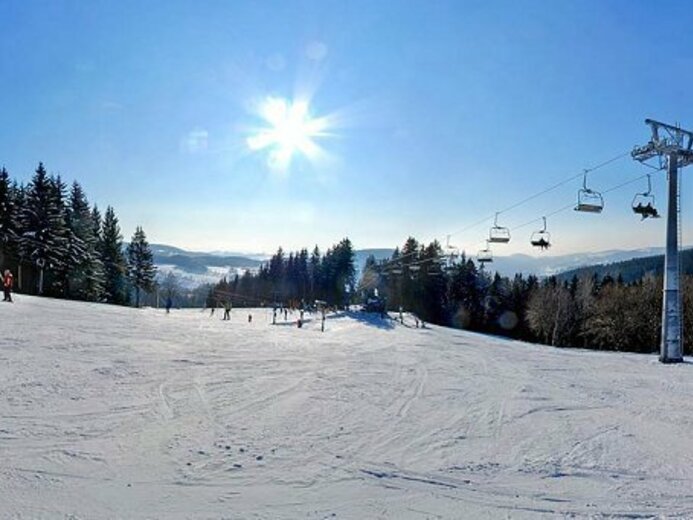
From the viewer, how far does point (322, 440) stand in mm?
8203

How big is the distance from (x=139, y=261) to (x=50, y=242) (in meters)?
23.9

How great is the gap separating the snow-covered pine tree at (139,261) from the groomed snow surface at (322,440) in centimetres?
6278

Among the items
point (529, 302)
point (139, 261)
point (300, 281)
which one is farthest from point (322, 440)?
point (300, 281)

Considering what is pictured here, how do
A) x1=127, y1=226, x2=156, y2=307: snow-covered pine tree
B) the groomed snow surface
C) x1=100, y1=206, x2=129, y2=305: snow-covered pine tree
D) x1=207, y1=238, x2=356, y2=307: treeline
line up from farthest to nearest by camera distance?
x1=207, y1=238, x2=356, y2=307: treeline, x1=127, y1=226, x2=156, y2=307: snow-covered pine tree, x1=100, y1=206, x2=129, y2=305: snow-covered pine tree, the groomed snow surface

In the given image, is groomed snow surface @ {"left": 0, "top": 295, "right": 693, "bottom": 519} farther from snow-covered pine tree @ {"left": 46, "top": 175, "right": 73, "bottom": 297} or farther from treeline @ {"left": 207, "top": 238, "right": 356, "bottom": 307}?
treeline @ {"left": 207, "top": 238, "right": 356, "bottom": 307}

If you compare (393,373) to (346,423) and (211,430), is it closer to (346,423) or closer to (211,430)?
(346,423)

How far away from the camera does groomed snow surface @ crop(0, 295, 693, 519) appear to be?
589 cm

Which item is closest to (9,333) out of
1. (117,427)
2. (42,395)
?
(42,395)

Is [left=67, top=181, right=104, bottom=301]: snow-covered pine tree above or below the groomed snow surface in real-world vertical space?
above

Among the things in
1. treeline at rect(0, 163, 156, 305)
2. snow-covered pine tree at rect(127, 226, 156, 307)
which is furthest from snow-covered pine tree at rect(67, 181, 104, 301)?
snow-covered pine tree at rect(127, 226, 156, 307)

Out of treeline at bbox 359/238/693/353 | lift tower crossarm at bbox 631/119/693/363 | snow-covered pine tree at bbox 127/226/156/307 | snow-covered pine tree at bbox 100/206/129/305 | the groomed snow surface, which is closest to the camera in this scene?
the groomed snow surface

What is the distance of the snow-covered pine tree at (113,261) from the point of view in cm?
6662

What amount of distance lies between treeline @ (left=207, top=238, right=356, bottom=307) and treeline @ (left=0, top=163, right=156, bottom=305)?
25347mm

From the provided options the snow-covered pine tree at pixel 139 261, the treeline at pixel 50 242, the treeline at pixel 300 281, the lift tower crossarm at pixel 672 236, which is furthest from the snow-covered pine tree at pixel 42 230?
the lift tower crossarm at pixel 672 236
